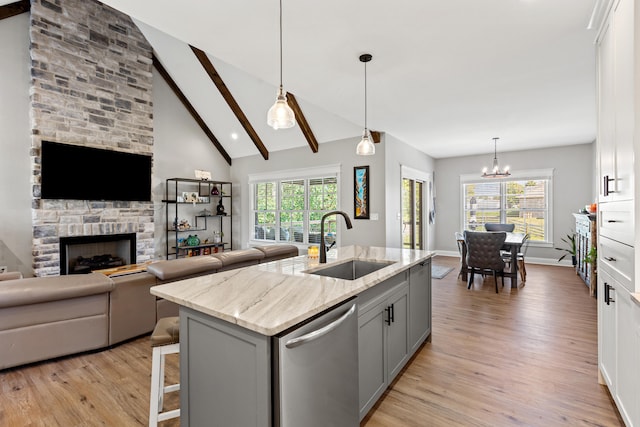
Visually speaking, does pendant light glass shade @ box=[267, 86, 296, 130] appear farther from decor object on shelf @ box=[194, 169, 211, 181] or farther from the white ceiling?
decor object on shelf @ box=[194, 169, 211, 181]

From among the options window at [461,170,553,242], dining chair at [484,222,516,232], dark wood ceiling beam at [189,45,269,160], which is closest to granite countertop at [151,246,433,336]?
dark wood ceiling beam at [189,45,269,160]

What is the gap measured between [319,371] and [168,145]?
20.9ft

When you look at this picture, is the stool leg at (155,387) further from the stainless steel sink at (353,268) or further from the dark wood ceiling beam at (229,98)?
the dark wood ceiling beam at (229,98)

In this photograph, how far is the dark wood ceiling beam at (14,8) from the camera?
14.1 feet

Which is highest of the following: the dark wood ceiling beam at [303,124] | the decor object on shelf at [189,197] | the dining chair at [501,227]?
the dark wood ceiling beam at [303,124]

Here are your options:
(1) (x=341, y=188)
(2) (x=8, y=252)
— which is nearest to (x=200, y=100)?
(1) (x=341, y=188)

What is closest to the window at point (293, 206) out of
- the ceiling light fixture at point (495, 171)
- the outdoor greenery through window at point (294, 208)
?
the outdoor greenery through window at point (294, 208)

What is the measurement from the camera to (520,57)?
9.62 feet

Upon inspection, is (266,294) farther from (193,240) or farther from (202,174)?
(202,174)

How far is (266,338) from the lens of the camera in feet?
3.88

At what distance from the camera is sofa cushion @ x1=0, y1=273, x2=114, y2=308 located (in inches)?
90.5

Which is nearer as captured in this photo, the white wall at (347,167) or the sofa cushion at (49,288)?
the sofa cushion at (49,288)

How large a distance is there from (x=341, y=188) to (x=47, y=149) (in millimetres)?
4668

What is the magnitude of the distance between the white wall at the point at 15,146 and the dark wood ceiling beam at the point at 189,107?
2.01m
